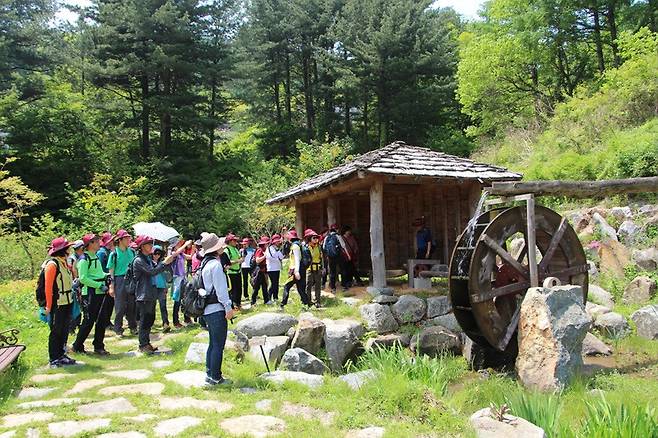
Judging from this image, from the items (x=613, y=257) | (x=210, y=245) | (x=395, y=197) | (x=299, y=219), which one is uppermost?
(x=395, y=197)

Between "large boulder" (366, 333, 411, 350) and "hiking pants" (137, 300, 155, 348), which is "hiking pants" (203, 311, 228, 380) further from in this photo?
"large boulder" (366, 333, 411, 350)

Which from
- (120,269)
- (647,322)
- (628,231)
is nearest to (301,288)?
(120,269)

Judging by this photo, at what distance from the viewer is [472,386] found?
7.03 meters

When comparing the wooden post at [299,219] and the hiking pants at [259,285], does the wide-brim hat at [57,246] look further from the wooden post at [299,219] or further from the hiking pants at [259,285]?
the wooden post at [299,219]

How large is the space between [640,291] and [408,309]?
15.8 ft

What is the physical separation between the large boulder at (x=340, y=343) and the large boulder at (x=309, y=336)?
12cm

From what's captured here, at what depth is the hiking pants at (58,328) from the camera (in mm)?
6176

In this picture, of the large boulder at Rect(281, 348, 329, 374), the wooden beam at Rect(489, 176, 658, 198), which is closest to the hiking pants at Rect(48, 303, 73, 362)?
the large boulder at Rect(281, 348, 329, 374)

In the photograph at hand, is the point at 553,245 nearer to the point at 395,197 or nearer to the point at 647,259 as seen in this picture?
the point at 647,259

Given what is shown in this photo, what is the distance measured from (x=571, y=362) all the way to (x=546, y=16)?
2014 cm

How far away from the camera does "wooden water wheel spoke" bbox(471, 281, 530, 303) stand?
8219 mm

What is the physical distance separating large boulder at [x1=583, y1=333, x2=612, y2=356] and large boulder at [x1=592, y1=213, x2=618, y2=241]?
4.82 m

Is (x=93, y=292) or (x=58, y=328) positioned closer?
(x=58, y=328)

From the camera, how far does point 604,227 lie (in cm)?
1312
